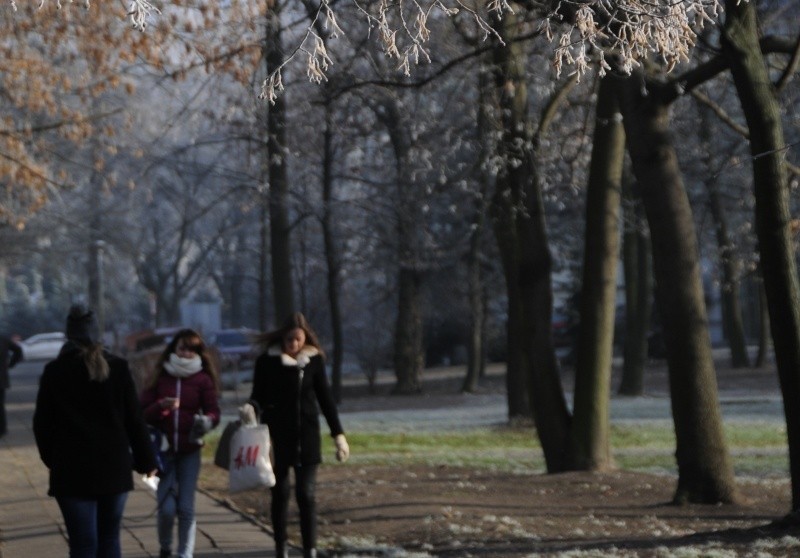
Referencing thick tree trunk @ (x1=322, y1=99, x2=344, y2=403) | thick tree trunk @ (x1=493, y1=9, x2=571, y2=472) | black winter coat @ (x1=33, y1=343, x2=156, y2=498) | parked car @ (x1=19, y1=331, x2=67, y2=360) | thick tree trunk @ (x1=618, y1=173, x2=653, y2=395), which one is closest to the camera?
black winter coat @ (x1=33, y1=343, x2=156, y2=498)

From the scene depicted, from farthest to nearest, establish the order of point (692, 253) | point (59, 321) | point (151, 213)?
point (59, 321) < point (151, 213) < point (692, 253)

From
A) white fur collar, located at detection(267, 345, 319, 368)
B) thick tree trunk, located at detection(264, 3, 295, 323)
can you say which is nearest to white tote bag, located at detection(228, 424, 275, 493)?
white fur collar, located at detection(267, 345, 319, 368)

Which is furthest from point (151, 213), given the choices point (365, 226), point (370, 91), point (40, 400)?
point (40, 400)

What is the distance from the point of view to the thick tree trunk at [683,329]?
40.4ft

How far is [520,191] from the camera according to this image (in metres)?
16.5

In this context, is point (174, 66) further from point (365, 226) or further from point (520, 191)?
point (365, 226)

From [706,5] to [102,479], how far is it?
15.8 ft

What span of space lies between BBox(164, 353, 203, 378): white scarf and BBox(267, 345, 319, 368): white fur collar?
588 mm

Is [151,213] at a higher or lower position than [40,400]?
higher

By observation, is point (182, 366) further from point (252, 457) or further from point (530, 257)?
point (530, 257)

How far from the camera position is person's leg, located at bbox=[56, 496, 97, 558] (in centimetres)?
715

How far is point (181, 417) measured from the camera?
9.20 metres

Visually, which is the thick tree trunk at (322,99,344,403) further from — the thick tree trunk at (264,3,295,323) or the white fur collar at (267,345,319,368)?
the white fur collar at (267,345,319,368)

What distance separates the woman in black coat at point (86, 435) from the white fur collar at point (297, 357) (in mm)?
2267
